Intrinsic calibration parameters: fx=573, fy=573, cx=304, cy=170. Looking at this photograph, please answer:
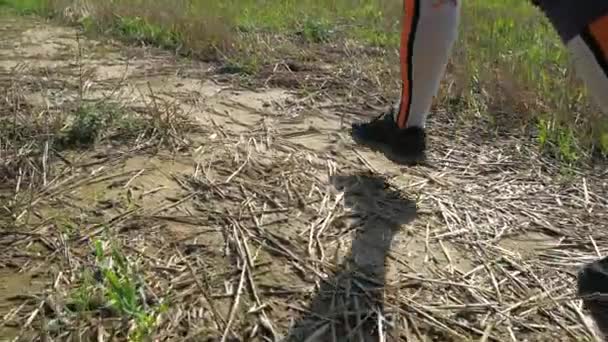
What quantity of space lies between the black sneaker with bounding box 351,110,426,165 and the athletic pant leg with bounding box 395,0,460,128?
1.1 inches

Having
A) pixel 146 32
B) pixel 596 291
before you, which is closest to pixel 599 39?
pixel 596 291

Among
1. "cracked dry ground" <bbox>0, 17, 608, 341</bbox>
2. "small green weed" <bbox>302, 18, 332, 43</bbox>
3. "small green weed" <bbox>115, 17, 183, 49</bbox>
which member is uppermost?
"cracked dry ground" <bbox>0, 17, 608, 341</bbox>

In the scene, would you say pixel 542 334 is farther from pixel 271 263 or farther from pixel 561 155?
pixel 561 155

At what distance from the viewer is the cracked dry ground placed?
1.14 m

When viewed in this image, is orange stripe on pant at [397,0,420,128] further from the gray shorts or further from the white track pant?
the gray shorts

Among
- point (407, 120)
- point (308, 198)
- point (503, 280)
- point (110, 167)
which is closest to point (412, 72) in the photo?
point (407, 120)

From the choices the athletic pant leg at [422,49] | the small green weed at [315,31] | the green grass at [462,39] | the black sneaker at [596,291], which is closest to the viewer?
the black sneaker at [596,291]

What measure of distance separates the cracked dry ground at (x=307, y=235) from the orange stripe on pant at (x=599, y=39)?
1.65 ft

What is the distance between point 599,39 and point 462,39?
254cm

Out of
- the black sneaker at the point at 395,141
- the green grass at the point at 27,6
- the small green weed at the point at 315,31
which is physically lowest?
the green grass at the point at 27,6

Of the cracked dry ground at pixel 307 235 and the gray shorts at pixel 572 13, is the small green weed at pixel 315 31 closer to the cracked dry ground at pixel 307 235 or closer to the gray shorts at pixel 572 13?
the cracked dry ground at pixel 307 235

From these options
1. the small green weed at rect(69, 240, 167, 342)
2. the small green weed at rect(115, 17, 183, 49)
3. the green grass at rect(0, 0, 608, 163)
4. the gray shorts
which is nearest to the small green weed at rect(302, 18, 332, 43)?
A: the green grass at rect(0, 0, 608, 163)

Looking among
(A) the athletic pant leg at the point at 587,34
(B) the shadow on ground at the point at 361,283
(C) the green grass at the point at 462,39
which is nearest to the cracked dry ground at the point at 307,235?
(B) the shadow on ground at the point at 361,283

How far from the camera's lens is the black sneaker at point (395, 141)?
1.71 metres
